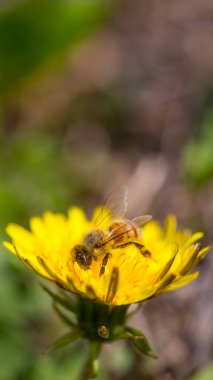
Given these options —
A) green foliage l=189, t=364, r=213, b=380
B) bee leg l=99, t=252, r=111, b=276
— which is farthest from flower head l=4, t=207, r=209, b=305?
green foliage l=189, t=364, r=213, b=380

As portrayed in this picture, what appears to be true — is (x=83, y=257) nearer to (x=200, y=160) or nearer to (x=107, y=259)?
(x=107, y=259)

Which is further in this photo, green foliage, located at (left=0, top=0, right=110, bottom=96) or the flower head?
green foliage, located at (left=0, top=0, right=110, bottom=96)

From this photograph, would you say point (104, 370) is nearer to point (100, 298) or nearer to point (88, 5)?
point (100, 298)

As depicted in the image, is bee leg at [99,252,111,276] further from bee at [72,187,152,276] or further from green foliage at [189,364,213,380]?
green foliage at [189,364,213,380]

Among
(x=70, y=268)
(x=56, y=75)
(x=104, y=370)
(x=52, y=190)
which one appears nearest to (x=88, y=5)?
(x=56, y=75)

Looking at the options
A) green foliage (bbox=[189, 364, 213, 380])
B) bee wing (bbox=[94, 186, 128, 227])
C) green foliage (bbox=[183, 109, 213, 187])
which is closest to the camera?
bee wing (bbox=[94, 186, 128, 227])

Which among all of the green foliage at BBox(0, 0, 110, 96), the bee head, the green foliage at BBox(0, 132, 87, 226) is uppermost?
the green foliage at BBox(0, 0, 110, 96)

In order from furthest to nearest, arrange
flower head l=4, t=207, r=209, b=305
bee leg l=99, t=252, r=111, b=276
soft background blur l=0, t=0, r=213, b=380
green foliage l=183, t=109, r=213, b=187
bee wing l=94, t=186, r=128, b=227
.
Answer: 1. green foliage l=183, t=109, r=213, b=187
2. soft background blur l=0, t=0, r=213, b=380
3. bee wing l=94, t=186, r=128, b=227
4. bee leg l=99, t=252, r=111, b=276
5. flower head l=4, t=207, r=209, b=305

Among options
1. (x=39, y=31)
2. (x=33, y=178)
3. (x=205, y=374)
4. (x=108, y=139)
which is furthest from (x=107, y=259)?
(x=108, y=139)
